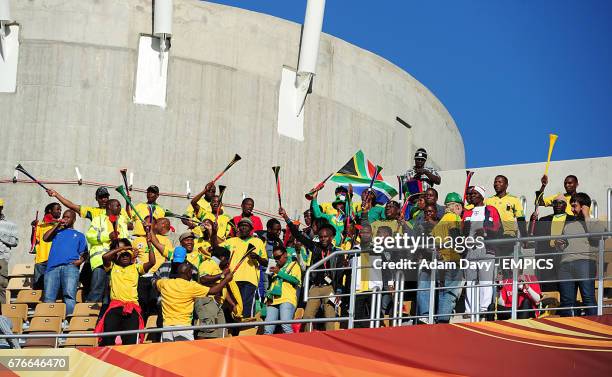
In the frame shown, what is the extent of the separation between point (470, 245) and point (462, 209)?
117 centimetres

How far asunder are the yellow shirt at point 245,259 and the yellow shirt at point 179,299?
5.24 feet

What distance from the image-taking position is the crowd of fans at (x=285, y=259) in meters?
15.5

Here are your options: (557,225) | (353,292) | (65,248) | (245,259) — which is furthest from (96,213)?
(557,225)

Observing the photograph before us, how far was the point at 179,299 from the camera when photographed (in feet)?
52.4

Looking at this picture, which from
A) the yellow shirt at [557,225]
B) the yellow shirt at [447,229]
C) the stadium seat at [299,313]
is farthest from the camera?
the stadium seat at [299,313]

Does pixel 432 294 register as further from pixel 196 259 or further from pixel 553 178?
pixel 553 178

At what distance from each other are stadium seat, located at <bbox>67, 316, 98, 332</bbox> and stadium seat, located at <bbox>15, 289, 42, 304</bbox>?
1.30 meters

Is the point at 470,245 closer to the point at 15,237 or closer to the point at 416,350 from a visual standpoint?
the point at 416,350

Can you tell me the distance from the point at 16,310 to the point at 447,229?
21.2 feet

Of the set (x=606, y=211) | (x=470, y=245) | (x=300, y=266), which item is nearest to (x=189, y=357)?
(x=300, y=266)

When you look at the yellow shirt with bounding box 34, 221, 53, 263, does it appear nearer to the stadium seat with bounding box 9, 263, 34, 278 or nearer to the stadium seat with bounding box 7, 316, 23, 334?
the stadium seat with bounding box 9, 263, 34, 278

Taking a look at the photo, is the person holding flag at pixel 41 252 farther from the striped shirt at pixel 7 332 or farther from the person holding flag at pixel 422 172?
the person holding flag at pixel 422 172

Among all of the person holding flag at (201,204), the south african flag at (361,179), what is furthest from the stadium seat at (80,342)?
the south african flag at (361,179)

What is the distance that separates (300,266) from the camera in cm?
1750
